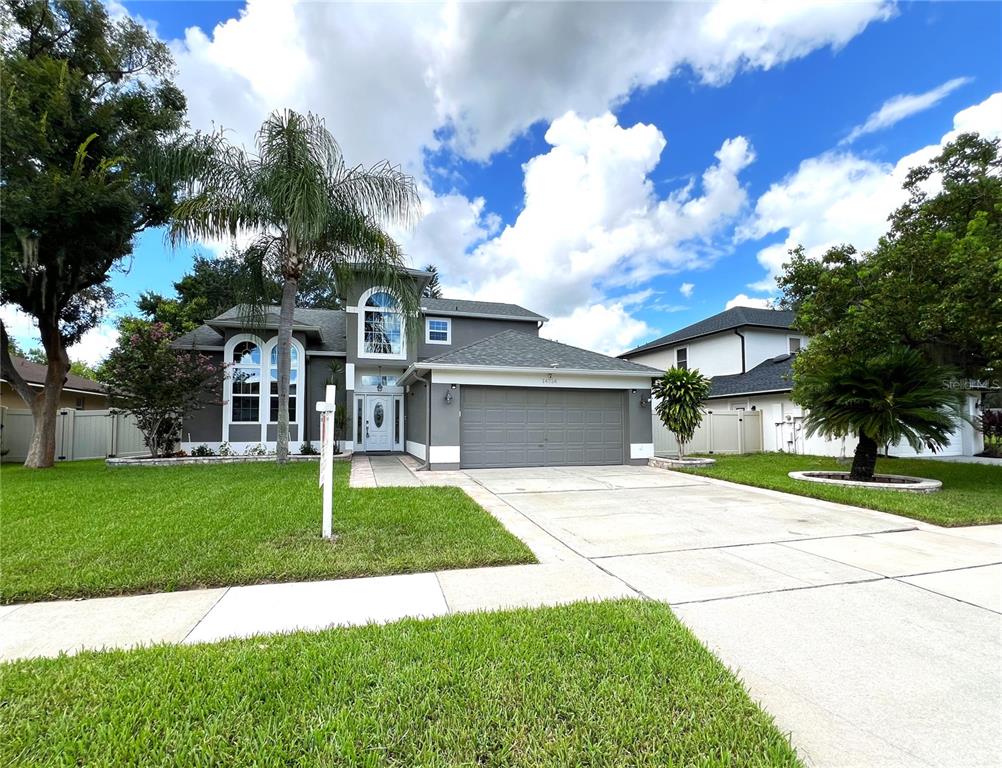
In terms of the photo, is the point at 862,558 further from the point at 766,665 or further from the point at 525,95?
the point at 525,95

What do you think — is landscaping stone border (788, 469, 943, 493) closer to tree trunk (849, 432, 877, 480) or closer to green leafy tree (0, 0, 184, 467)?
tree trunk (849, 432, 877, 480)

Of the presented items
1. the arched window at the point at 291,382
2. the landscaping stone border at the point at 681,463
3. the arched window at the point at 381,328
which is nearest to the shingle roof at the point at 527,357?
the landscaping stone border at the point at 681,463

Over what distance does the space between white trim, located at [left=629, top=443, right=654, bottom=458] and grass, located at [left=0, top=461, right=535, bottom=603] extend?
6.75 metres

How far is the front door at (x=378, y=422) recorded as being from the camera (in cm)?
1702

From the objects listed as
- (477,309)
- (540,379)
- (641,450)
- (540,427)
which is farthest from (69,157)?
(641,450)

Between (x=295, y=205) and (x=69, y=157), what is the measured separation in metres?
6.25

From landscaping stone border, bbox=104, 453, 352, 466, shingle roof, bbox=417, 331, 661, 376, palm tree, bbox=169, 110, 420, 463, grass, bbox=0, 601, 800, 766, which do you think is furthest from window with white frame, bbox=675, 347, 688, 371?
grass, bbox=0, 601, 800, 766

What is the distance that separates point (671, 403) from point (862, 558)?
840 centimetres

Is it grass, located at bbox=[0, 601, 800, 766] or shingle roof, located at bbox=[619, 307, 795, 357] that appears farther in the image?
shingle roof, located at bbox=[619, 307, 795, 357]

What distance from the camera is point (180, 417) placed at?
543 inches

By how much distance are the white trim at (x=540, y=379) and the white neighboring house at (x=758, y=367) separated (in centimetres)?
312

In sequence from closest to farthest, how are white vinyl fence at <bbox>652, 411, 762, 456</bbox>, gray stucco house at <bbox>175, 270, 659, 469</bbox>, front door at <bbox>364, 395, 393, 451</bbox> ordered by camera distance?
gray stucco house at <bbox>175, 270, 659, 469</bbox>
white vinyl fence at <bbox>652, 411, 762, 456</bbox>
front door at <bbox>364, 395, 393, 451</bbox>

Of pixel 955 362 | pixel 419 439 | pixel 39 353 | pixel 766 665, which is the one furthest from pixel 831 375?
pixel 39 353

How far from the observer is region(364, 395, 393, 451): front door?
17.0 meters
